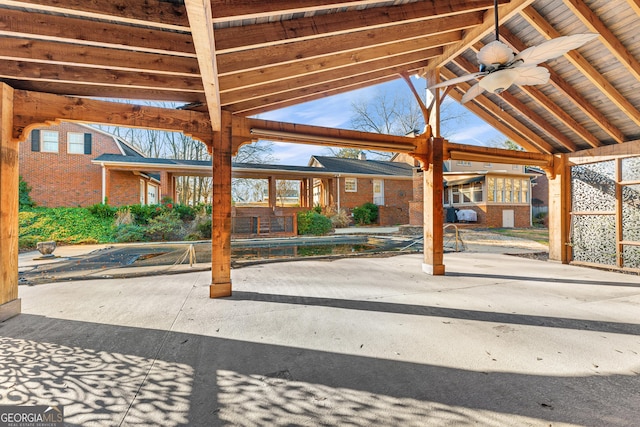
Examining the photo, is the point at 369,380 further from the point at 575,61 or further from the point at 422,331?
the point at 575,61

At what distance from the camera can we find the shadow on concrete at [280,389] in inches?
68.4

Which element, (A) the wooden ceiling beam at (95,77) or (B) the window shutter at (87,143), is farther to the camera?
(B) the window shutter at (87,143)

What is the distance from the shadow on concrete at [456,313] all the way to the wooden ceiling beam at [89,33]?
10.6 feet

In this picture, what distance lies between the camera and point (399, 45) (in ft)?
14.7

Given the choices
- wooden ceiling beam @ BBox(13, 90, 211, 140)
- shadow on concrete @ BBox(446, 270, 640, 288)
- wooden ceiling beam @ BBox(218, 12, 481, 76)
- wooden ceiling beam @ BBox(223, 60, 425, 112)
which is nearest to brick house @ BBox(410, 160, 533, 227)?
shadow on concrete @ BBox(446, 270, 640, 288)

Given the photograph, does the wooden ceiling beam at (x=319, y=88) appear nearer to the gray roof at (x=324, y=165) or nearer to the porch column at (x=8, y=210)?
the porch column at (x=8, y=210)

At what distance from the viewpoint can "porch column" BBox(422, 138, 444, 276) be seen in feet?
17.8

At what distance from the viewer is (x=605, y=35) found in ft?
13.3

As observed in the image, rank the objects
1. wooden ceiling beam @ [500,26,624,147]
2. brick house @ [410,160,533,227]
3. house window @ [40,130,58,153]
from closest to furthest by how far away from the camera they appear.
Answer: wooden ceiling beam @ [500,26,624,147] → house window @ [40,130,58,153] → brick house @ [410,160,533,227]

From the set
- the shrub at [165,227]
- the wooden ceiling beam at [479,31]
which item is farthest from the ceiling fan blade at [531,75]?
the shrub at [165,227]

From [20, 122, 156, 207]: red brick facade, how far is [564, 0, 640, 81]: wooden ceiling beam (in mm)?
17429

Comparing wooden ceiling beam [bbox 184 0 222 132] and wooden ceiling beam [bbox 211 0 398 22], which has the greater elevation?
wooden ceiling beam [bbox 211 0 398 22]

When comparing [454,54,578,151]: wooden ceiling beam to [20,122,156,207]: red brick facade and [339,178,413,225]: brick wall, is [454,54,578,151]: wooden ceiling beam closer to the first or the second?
[339,178,413,225]: brick wall

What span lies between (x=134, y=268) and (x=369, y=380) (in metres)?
6.23
